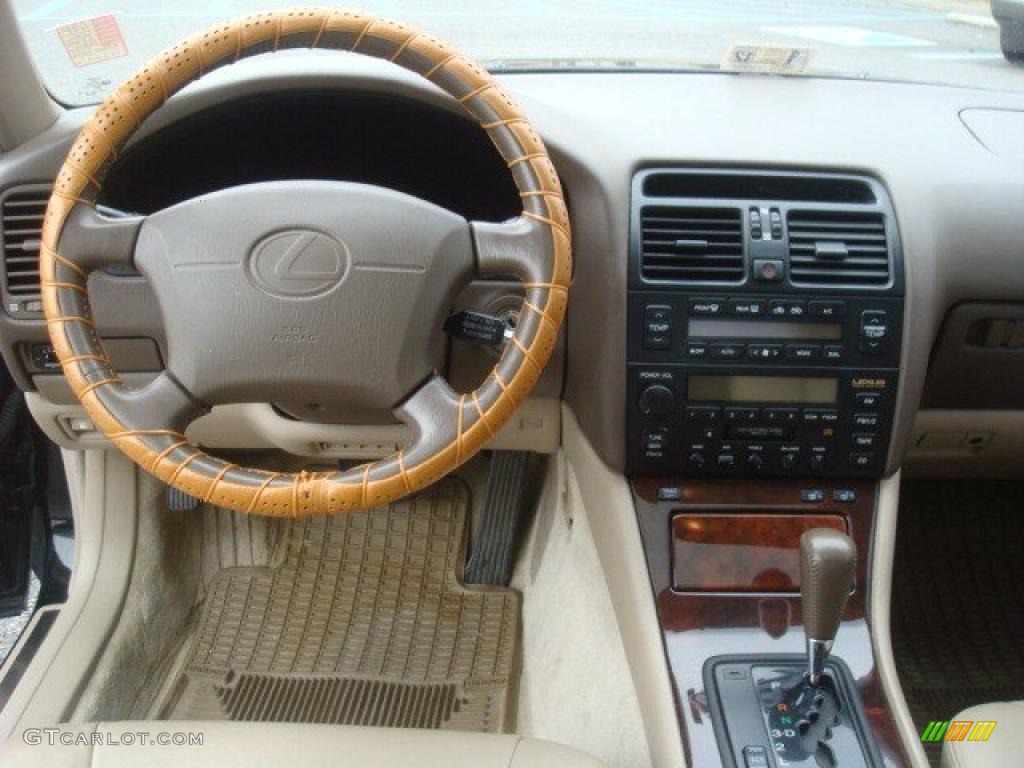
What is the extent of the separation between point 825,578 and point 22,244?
124cm

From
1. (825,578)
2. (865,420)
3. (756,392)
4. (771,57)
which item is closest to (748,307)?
(756,392)

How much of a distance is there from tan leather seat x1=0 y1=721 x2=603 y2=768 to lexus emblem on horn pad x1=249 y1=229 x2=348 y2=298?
509 millimetres

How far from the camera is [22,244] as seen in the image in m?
1.47

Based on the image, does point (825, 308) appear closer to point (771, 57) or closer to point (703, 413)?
point (703, 413)

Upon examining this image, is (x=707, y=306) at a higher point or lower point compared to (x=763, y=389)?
higher

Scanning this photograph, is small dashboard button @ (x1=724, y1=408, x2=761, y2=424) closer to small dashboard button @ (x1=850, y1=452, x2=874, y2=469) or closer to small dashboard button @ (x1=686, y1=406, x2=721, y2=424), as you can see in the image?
small dashboard button @ (x1=686, y1=406, x2=721, y2=424)

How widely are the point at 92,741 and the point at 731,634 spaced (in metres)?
0.80

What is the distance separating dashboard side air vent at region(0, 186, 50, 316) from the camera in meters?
1.45

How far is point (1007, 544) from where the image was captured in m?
2.19

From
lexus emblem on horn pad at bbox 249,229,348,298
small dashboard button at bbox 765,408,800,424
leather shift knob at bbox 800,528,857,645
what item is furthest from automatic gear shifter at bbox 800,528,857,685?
lexus emblem on horn pad at bbox 249,229,348,298

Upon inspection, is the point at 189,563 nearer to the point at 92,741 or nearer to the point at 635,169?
the point at 92,741

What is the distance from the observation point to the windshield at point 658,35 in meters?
1.51

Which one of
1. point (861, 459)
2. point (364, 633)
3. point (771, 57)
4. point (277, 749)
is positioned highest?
point (771, 57)

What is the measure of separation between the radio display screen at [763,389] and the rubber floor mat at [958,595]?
0.86 meters
